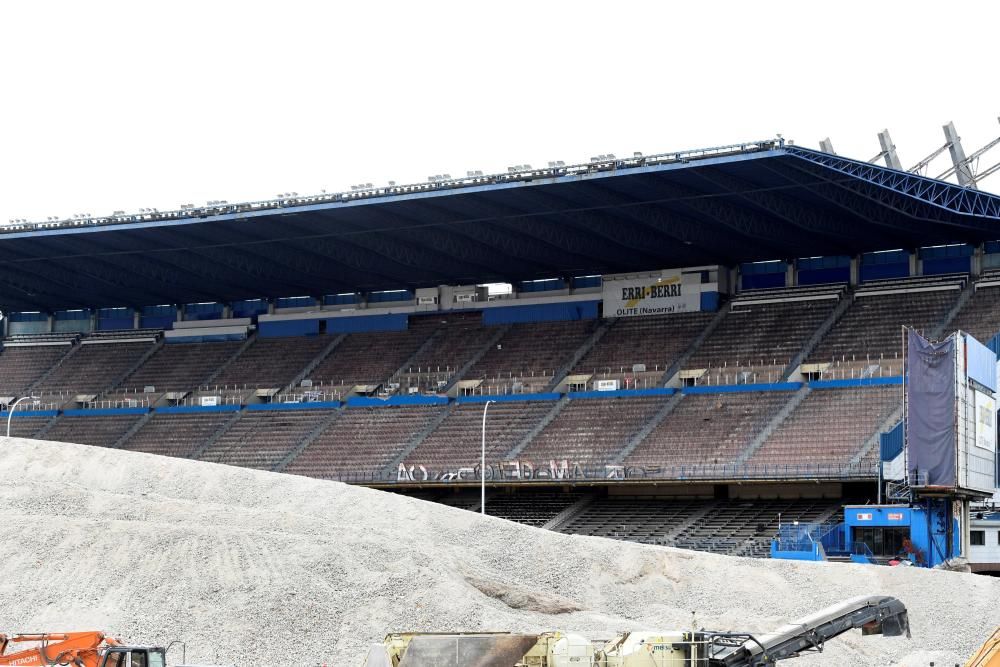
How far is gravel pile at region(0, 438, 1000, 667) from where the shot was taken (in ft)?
115

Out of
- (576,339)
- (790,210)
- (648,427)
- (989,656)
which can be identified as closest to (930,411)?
(790,210)

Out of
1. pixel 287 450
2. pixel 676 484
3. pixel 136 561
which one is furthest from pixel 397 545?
pixel 287 450

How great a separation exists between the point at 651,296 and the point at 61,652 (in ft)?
190

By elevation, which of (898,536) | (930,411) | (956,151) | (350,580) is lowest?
(350,580)

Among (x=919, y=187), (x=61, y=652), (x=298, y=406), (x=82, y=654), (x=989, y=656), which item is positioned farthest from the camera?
(x=298, y=406)

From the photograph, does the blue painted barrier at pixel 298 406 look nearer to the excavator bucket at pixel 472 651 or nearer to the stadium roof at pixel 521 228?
the stadium roof at pixel 521 228

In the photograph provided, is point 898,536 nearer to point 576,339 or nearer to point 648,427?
point 648,427

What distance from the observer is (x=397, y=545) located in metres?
39.7

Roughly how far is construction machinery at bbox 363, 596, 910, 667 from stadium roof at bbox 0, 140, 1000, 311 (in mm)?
39835

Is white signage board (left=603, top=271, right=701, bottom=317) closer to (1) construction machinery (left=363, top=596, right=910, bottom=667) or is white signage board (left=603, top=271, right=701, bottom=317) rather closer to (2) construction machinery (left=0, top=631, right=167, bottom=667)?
(1) construction machinery (left=363, top=596, right=910, bottom=667)

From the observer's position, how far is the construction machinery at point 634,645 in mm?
25656

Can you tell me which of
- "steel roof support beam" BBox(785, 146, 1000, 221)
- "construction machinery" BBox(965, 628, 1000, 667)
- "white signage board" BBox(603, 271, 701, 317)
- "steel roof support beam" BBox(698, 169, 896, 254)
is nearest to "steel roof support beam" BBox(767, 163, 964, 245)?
"steel roof support beam" BBox(785, 146, 1000, 221)

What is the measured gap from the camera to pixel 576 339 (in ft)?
275

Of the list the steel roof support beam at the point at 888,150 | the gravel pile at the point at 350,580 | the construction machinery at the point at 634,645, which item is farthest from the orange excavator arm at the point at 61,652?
the steel roof support beam at the point at 888,150
